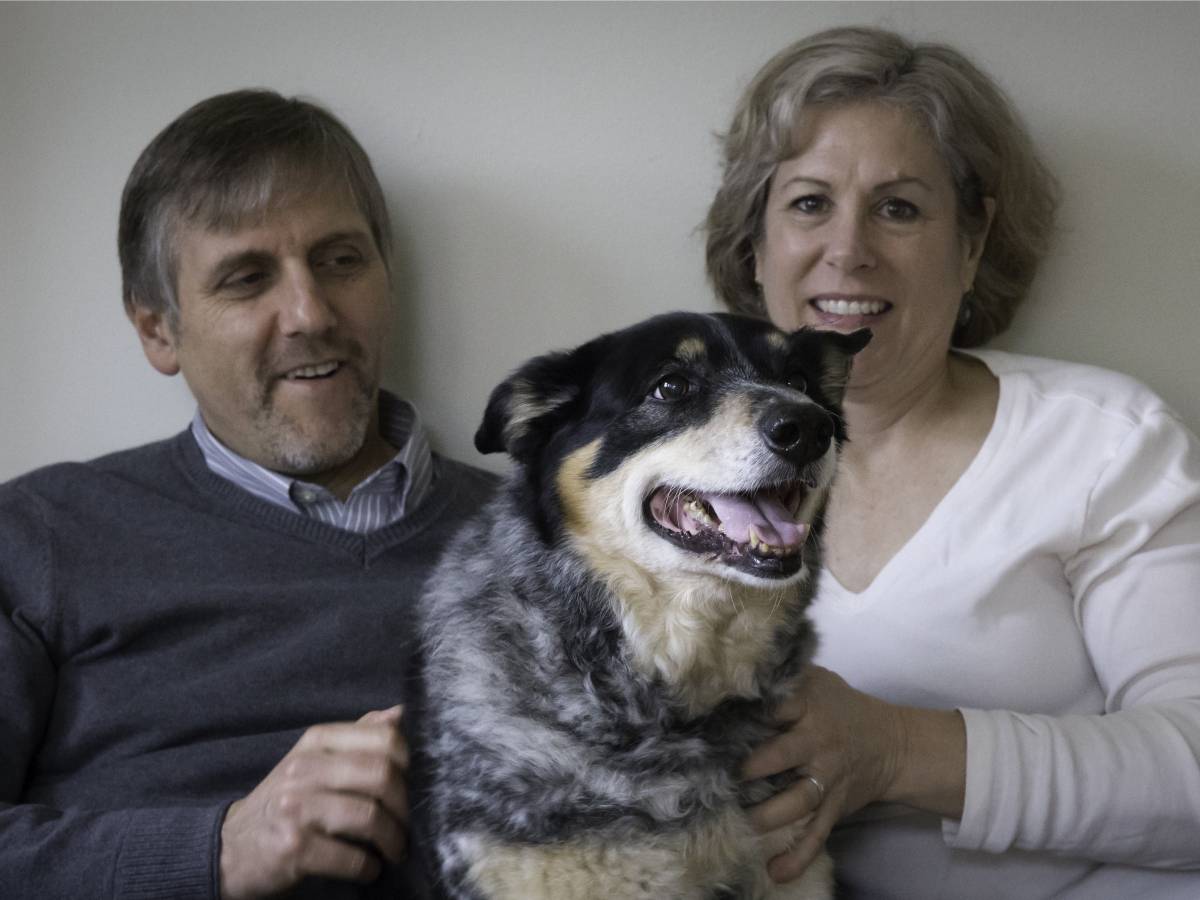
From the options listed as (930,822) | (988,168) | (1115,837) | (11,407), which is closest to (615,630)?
(930,822)

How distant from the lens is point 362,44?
94.0 inches

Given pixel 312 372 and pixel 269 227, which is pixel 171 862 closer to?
pixel 312 372

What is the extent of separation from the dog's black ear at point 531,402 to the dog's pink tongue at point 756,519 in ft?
0.86

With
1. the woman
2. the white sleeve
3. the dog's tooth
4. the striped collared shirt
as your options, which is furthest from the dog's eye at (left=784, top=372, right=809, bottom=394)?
the striped collared shirt

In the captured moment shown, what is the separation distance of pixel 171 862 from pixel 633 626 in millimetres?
747

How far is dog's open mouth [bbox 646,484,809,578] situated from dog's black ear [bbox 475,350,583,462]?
0.21 metres

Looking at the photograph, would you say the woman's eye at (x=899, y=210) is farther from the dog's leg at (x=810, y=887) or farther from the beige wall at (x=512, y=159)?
the dog's leg at (x=810, y=887)

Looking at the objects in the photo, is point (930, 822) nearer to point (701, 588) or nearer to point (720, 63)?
point (701, 588)

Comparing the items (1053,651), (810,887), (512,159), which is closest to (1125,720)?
(1053,651)

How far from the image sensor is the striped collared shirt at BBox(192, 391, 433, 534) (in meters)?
2.02

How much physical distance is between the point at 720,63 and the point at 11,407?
1.68 m

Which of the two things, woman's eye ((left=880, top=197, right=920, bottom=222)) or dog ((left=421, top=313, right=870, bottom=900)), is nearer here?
dog ((left=421, top=313, right=870, bottom=900))

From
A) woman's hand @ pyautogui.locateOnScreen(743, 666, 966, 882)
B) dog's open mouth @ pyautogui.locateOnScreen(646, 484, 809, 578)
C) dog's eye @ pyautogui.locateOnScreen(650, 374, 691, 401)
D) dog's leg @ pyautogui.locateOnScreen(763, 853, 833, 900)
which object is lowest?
dog's leg @ pyautogui.locateOnScreen(763, 853, 833, 900)

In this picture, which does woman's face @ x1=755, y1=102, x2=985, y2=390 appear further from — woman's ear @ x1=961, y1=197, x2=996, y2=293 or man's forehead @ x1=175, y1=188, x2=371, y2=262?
man's forehead @ x1=175, y1=188, x2=371, y2=262
